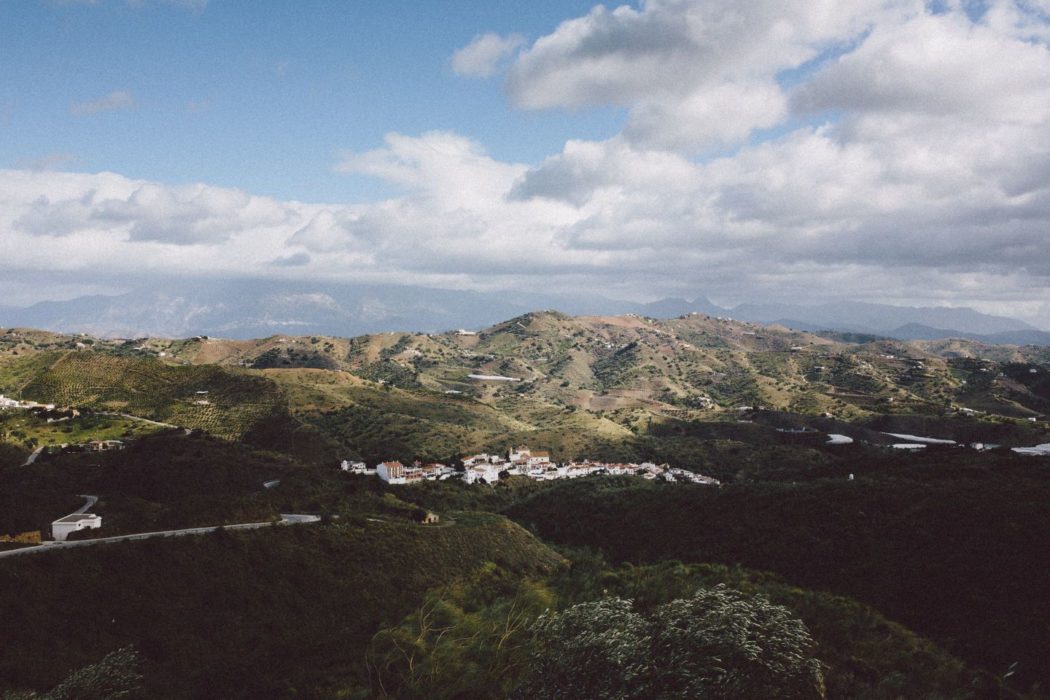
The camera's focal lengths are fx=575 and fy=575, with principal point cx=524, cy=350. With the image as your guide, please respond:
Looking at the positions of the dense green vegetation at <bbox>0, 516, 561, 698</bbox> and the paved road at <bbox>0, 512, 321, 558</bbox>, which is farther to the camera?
the paved road at <bbox>0, 512, 321, 558</bbox>

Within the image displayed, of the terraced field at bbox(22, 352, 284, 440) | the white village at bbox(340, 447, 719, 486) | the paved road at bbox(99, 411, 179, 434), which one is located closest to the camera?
the white village at bbox(340, 447, 719, 486)

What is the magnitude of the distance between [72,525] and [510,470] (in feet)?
220

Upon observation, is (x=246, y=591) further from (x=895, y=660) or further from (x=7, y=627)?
(x=895, y=660)

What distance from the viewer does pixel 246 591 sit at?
93.2 ft

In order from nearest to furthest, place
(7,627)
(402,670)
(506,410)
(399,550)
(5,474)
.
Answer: (402,670) < (7,627) < (399,550) < (5,474) < (506,410)

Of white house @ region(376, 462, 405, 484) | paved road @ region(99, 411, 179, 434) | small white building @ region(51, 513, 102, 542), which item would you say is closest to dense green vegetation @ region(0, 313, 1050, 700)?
small white building @ region(51, 513, 102, 542)

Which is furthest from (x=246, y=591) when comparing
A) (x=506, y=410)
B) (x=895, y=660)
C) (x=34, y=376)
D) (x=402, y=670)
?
(x=506, y=410)

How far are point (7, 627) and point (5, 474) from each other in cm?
4327

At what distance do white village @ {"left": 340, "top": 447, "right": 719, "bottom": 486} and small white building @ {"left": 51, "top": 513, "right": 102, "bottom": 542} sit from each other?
1650 inches

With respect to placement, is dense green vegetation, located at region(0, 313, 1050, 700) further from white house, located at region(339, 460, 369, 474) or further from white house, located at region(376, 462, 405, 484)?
white house, located at region(376, 462, 405, 484)

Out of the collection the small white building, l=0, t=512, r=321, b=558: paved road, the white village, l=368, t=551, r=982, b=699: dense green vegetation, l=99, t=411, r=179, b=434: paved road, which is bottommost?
the white village

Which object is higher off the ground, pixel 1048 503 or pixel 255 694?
pixel 1048 503

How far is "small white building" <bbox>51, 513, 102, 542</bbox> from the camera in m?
35.8

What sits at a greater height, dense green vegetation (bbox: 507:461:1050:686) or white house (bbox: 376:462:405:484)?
dense green vegetation (bbox: 507:461:1050:686)
